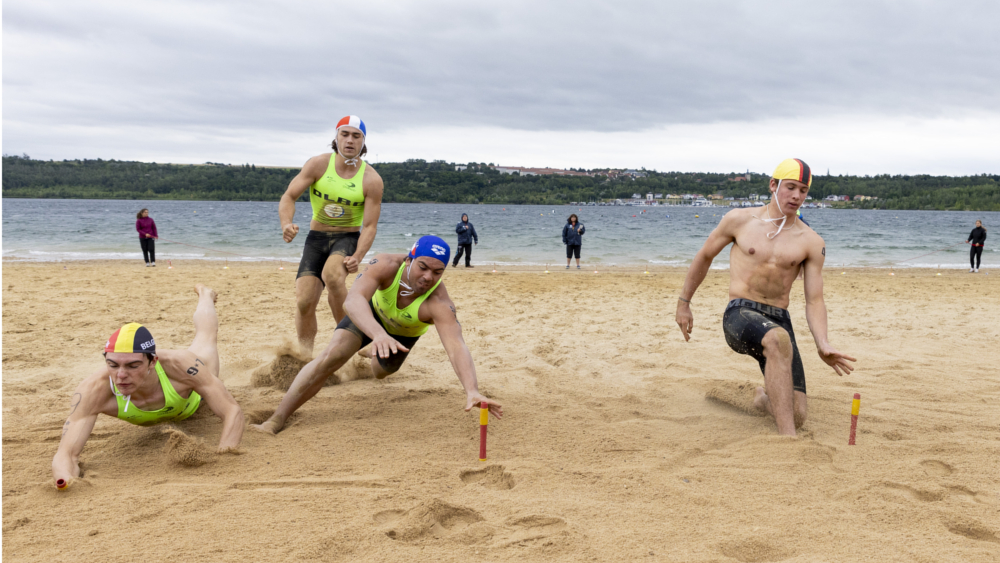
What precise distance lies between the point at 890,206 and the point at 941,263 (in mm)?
116642

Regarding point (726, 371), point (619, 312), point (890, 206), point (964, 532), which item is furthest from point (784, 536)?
point (890, 206)

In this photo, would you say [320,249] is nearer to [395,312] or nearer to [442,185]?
[395,312]

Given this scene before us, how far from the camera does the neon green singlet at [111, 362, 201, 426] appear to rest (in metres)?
4.15

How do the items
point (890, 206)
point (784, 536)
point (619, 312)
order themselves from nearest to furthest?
point (784, 536), point (619, 312), point (890, 206)

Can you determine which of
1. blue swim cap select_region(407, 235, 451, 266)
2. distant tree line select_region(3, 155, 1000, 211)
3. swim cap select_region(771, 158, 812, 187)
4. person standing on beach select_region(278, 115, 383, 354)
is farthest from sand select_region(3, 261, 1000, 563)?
distant tree line select_region(3, 155, 1000, 211)

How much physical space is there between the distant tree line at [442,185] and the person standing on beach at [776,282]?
100495mm

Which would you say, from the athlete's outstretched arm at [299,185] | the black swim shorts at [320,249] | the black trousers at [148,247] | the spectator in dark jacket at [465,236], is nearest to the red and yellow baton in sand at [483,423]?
the black swim shorts at [320,249]

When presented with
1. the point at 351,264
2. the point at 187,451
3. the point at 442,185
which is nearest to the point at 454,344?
the point at 351,264

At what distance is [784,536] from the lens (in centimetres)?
312

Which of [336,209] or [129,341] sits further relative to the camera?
[336,209]

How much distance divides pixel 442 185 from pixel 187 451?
380ft

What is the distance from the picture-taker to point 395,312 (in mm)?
4906

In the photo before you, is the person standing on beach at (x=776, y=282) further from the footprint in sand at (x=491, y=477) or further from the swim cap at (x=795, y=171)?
the footprint in sand at (x=491, y=477)

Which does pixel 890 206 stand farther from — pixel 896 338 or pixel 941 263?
pixel 896 338
